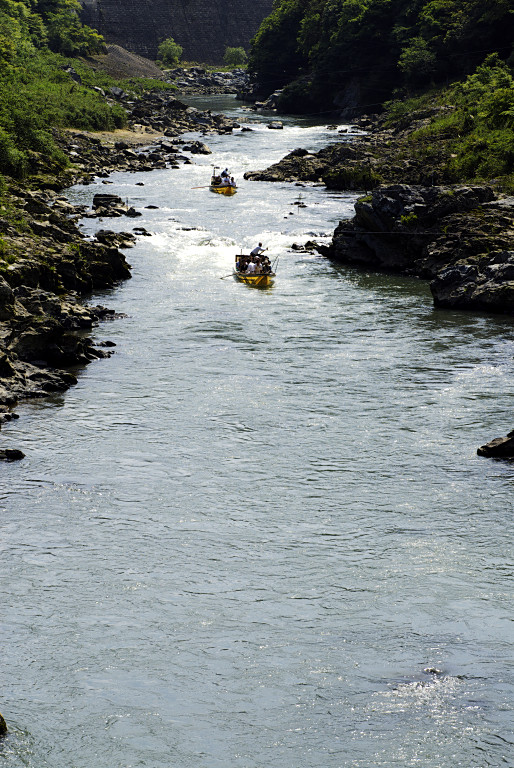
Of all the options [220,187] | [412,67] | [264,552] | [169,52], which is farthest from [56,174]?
[169,52]

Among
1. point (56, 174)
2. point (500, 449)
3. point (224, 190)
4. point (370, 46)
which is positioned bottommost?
point (500, 449)

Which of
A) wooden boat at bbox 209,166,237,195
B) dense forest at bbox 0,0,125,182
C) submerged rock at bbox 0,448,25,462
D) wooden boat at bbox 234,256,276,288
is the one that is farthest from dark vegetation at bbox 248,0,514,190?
submerged rock at bbox 0,448,25,462

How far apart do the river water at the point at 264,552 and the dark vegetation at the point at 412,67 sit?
89.6 feet

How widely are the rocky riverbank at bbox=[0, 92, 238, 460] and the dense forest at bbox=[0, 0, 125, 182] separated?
1850mm

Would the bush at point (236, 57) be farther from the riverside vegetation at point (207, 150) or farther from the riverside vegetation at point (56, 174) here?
the riverside vegetation at point (56, 174)

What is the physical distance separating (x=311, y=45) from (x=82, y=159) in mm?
72060

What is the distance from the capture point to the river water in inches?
572

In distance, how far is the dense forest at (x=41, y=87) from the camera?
6112 cm

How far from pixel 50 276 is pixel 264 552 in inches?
852

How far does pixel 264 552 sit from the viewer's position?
1939 centimetres

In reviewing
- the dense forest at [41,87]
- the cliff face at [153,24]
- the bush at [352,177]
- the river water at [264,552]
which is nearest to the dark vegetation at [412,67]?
the bush at [352,177]

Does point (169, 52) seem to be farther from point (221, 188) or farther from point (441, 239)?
point (441, 239)

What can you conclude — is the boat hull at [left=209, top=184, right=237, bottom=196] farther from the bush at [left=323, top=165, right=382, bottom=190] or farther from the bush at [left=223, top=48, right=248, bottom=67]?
the bush at [left=223, top=48, right=248, bottom=67]

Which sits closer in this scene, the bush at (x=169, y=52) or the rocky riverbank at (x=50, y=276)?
the rocky riverbank at (x=50, y=276)
